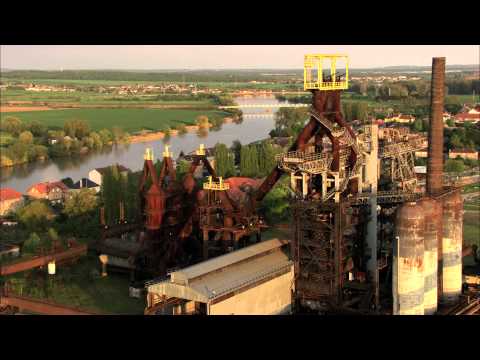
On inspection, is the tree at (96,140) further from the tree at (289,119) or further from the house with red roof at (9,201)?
the house with red roof at (9,201)

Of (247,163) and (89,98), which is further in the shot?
(89,98)

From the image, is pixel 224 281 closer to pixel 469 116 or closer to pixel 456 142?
pixel 456 142

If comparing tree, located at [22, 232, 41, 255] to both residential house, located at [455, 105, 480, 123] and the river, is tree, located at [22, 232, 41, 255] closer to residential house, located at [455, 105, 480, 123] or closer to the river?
the river

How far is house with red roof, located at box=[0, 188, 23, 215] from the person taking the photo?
23634 millimetres

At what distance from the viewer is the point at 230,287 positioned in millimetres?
11594

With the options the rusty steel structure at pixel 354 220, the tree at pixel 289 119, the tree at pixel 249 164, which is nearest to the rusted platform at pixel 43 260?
the rusty steel structure at pixel 354 220

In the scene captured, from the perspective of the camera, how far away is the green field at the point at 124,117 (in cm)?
5184

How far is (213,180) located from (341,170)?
3.84 m

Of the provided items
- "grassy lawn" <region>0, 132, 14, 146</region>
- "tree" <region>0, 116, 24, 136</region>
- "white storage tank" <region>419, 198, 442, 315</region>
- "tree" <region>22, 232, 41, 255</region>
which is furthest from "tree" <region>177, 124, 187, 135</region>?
"white storage tank" <region>419, 198, 442, 315</region>

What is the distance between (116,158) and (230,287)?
30387 millimetres

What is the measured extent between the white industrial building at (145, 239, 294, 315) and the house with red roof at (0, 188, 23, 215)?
42.8 feet

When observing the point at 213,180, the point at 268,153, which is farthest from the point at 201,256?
the point at 268,153

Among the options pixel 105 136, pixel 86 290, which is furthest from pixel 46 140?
pixel 86 290

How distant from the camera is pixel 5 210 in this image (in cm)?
2362
